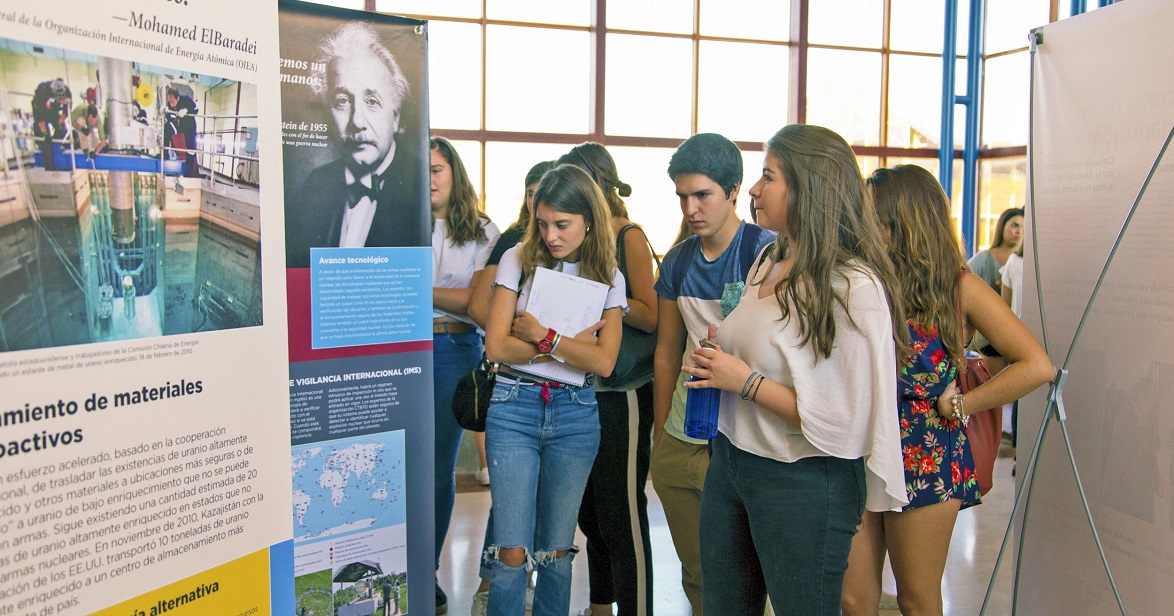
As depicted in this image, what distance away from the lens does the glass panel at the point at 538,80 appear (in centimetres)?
642

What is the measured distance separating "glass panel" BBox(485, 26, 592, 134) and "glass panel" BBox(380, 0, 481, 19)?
0.20 m

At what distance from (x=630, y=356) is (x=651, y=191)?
438cm

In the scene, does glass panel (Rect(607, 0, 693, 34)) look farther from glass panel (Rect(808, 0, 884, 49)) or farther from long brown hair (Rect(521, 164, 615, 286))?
long brown hair (Rect(521, 164, 615, 286))

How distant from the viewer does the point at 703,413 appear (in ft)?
6.07

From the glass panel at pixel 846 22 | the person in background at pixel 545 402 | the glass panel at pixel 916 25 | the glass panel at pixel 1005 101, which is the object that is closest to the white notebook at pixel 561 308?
the person in background at pixel 545 402

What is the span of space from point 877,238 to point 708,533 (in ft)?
2.36

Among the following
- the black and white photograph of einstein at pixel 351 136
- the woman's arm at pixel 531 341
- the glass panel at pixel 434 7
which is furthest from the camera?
the glass panel at pixel 434 7

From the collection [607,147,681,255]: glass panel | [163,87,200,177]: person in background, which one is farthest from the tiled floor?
[607,147,681,255]: glass panel

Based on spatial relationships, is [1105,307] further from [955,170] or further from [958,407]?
[955,170]

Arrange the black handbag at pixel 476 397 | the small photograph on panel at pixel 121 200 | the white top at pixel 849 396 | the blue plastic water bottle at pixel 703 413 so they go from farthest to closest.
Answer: the black handbag at pixel 476 397 < the blue plastic water bottle at pixel 703 413 < the white top at pixel 849 396 < the small photograph on panel at pixel 121 200

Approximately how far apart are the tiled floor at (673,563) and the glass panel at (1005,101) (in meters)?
3.87

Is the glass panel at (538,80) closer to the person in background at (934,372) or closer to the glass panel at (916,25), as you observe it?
the glass panel at (916,25)

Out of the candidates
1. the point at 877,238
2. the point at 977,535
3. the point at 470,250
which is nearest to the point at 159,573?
the point at 877,238

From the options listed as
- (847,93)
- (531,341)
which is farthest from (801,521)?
(847,93)
